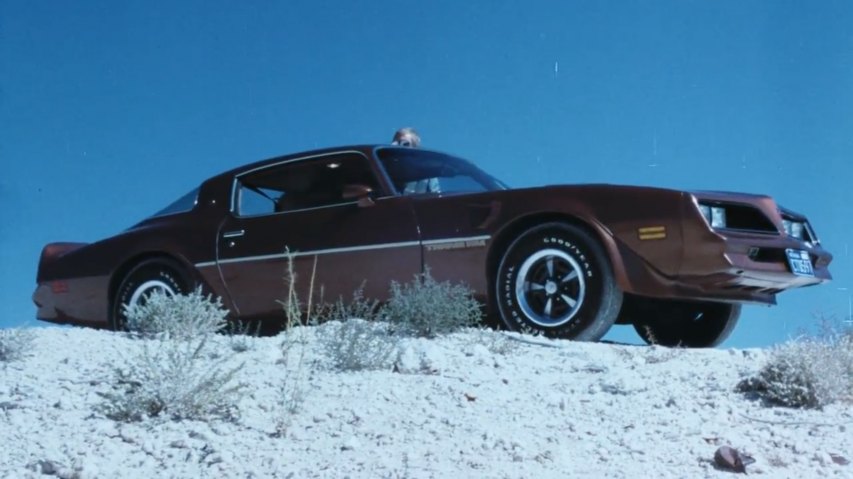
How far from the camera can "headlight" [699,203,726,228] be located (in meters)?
6.51

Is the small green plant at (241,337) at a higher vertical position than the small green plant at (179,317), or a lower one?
lower

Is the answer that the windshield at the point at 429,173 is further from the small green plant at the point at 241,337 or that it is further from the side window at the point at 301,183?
the small green plant at the point at 241,337

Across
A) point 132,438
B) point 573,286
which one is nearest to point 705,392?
point 573,286

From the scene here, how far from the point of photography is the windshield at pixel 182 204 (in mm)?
8703

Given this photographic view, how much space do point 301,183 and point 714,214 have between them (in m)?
3.21

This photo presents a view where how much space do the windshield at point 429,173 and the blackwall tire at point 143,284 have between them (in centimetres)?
198

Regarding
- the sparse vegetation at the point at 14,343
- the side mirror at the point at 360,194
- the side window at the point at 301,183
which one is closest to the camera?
the sparse vegetation at the point at 14,343

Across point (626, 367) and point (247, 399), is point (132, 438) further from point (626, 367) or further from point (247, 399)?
point (626, 367)

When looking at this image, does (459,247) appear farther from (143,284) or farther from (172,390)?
(143,284)

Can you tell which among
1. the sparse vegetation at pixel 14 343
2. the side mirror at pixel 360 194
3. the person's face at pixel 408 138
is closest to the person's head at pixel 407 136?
the person's face at pixel 408 138

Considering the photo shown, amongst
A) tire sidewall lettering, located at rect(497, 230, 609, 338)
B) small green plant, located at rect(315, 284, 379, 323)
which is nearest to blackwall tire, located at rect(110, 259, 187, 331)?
small green plant, located at rect(315, 284, 379, 323)

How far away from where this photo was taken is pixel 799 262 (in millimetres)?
6797

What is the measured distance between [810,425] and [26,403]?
152 inches

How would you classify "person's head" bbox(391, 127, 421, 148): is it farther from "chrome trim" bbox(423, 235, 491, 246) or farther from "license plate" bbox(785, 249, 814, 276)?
"license plate" bbox(785, 249, 814, 276)
